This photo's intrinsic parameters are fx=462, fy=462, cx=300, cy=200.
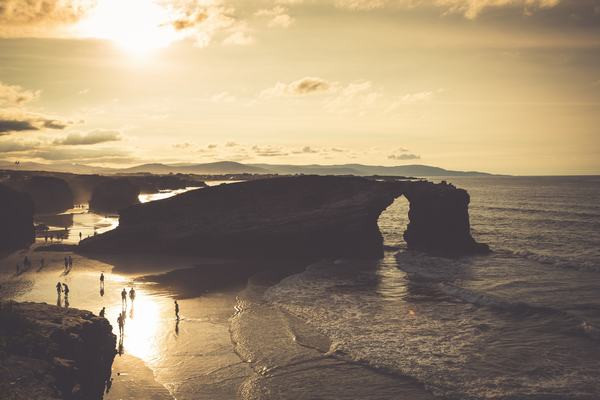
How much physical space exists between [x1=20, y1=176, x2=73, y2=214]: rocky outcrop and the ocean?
70.2 metres

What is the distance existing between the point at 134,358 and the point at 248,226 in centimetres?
2631

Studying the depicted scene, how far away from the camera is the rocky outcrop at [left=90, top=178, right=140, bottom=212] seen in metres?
91.5

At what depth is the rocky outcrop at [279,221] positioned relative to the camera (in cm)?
4572

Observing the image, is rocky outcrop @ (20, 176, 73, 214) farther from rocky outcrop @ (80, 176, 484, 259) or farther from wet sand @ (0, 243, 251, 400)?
wet sand @ (0, 243, 251, 400)

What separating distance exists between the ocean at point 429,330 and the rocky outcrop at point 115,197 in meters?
61.0

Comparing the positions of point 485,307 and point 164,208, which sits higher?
point 164,208

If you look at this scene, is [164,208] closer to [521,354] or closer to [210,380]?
[210,380]

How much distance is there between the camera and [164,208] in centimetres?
4794

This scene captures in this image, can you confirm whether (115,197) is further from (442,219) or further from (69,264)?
(442,219)

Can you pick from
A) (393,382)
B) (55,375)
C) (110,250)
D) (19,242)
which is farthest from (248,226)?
(55,375)

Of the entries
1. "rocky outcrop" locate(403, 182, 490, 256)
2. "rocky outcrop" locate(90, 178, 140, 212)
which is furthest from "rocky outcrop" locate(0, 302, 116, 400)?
"rocky outcrop" locate(90, 178, 140, 212)

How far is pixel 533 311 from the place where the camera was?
27109 mm

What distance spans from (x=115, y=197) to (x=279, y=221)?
5795 centimetres

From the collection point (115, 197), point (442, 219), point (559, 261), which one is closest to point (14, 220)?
point (115, 197)
